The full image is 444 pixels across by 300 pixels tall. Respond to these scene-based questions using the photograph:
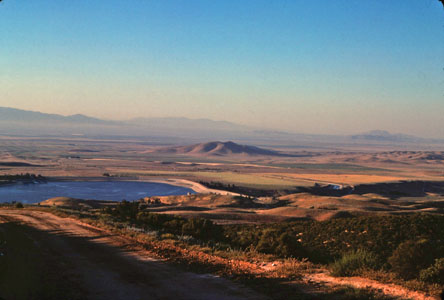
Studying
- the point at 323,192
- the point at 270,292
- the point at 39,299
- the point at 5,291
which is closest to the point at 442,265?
the point at 270,292

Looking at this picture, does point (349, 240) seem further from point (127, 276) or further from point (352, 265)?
point (127, 276)

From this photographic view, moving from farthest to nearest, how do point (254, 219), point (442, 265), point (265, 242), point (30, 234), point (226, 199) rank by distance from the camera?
1. point (226, 199)
2. point (254, 219)
3. point (30, 234)
4. point (265, 242)
5. point (442, 265)

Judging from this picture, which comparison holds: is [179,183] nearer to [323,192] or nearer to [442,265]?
[323,192]

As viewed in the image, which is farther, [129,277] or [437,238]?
[437,238]

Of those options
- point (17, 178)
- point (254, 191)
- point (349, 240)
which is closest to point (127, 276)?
point (349, 240)

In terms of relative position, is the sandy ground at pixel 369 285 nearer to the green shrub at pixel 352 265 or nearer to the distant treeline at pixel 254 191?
the green shrub at pixel 352 265

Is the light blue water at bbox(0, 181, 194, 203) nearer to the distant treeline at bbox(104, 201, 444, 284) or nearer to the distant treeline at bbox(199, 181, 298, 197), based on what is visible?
the distant treeline at bbox(199, 181, 298, 197)

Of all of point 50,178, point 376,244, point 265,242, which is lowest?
point 50,178
